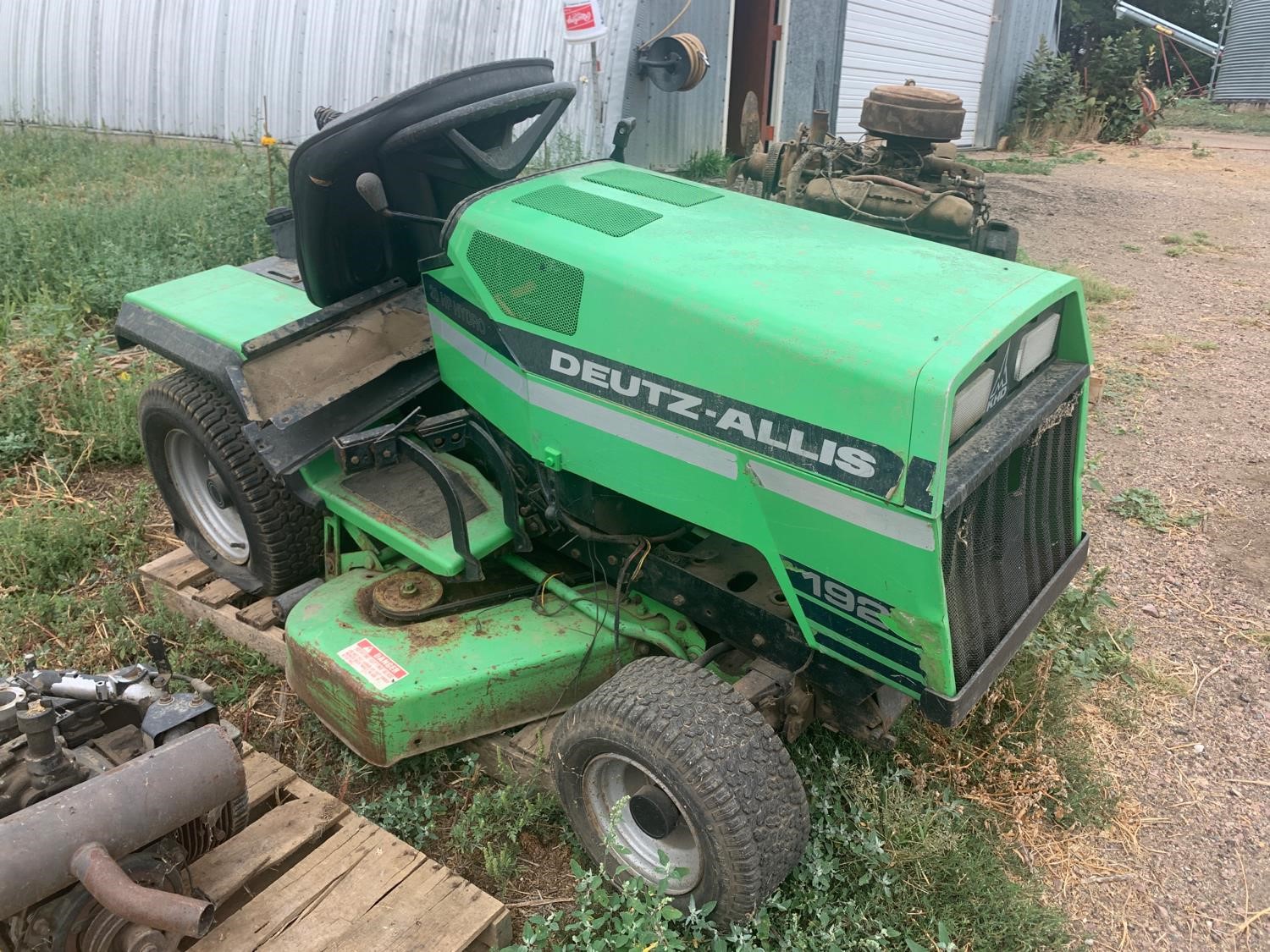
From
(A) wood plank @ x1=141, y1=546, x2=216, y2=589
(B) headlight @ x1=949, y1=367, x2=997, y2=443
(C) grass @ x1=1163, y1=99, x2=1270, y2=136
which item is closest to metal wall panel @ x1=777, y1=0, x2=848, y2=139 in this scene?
(A) wood plank @ x1=141, y1=546, x2=216, y2=589

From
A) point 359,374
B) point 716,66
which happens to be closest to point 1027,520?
point 359,374

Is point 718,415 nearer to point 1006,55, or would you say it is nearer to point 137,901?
point 137,901

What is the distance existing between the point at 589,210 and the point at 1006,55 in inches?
561

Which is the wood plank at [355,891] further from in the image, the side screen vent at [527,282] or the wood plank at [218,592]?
the side screen vent at [527,282]

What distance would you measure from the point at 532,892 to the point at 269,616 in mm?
1286

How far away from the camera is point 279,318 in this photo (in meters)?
3.12

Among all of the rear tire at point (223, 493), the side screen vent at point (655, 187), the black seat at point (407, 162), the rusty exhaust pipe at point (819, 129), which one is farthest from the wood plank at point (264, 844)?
the rusty exhaust pipe at point (819, 129)

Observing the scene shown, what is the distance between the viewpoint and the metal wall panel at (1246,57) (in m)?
19.9

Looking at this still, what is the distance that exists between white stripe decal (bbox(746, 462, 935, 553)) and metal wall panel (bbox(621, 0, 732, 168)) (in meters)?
6.70

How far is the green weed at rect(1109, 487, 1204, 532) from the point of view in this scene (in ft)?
13.7

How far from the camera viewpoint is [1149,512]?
4.23 metres

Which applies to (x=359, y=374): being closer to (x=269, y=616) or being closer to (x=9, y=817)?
(x=269, y=616)

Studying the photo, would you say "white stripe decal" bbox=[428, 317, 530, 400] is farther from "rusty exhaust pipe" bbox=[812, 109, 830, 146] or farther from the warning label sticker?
"rusty exhaust pipe" bbox=[812, 109, 830, 146]

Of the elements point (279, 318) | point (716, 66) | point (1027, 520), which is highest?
point (716, 66)
